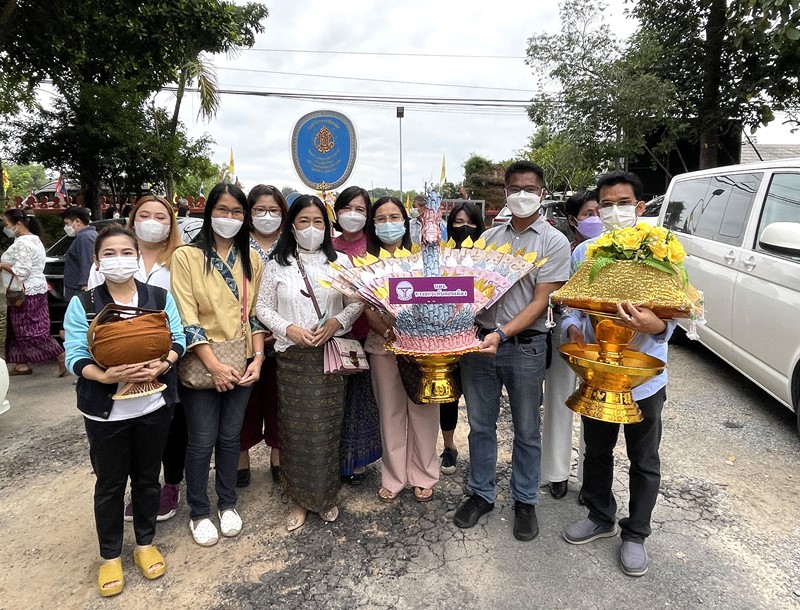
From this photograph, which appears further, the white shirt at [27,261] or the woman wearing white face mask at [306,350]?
the white shirt at [27,261]

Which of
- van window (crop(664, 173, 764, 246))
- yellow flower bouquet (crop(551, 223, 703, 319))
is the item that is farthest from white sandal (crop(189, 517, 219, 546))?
van window (crop(664, 173, 764, 246))

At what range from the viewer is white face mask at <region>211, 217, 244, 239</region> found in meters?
2.55

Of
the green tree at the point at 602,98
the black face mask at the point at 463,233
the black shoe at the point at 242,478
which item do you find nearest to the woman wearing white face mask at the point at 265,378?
the black shoe at the point at 242,478

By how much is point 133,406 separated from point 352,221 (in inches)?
57.2

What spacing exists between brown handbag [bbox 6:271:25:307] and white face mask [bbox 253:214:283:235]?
12.5ft

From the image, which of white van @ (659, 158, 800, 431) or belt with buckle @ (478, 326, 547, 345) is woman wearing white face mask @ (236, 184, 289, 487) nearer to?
belt with buckle @ (478, 326, 547, 345)

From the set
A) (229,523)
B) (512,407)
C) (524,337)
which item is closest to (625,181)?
(524,337)

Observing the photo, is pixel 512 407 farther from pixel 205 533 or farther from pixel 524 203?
pixel 205 533

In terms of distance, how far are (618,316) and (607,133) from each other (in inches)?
454

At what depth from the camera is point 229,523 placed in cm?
265

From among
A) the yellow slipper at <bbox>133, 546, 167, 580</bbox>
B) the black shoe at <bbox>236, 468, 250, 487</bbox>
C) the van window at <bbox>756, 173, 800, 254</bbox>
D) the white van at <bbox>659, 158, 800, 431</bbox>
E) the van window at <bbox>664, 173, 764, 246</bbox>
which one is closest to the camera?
the yellow slipper at <bbox>133, 546, 167, 580</bbox>

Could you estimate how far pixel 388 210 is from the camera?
9.16 feet

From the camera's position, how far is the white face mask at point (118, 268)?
6.94 ft

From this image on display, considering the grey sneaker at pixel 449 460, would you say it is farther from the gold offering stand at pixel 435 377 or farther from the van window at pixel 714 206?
the van window at pixel 714 206
